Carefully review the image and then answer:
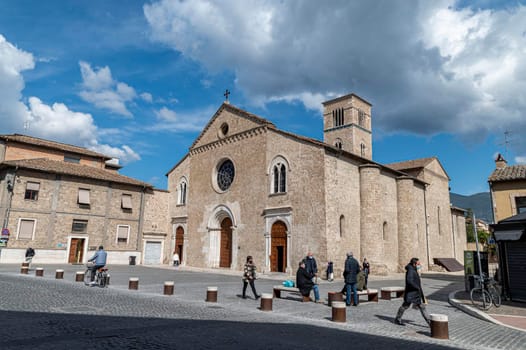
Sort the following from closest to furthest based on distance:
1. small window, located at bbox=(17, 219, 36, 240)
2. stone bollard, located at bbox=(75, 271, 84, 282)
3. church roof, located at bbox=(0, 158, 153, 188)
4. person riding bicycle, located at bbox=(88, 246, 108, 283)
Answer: person riding bicycle, located at bbox=(88, 246, 108, 283)
stone bollard, located at bbox=(75, 271, 84, 282)
small window, located at bbox=(17, 219, 36, 240)
church roof, located at bbox=(0, 158, 153, 188)

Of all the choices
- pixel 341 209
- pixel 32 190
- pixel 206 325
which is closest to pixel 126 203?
pixel 32 190

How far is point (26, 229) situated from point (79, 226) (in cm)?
370

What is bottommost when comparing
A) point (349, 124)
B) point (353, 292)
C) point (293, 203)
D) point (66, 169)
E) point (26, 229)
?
point (353, 292)

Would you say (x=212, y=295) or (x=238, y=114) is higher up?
(x=238, y=114)

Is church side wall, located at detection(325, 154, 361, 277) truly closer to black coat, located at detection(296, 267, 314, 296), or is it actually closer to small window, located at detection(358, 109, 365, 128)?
black coat, located at detection(296, 267, 314, 296)

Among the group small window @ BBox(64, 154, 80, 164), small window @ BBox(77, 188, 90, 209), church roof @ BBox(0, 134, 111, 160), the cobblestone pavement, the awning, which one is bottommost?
the cobblestone pavement

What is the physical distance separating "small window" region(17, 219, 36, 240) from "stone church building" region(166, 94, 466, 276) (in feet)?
36.8

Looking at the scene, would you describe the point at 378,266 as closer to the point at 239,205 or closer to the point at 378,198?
the point at 378,198

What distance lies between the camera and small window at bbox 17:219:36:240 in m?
26.1

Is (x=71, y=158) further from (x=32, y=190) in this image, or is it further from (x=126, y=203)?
(x=32, y=190)

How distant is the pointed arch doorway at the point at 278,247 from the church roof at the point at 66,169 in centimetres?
1514

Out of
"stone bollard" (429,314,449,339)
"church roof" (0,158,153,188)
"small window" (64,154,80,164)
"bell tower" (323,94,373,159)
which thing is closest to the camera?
"stone bollard" (429,314,449,339)

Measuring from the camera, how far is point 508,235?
12547 mm

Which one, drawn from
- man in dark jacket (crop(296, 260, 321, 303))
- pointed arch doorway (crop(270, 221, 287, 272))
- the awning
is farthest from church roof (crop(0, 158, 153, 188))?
the awning
